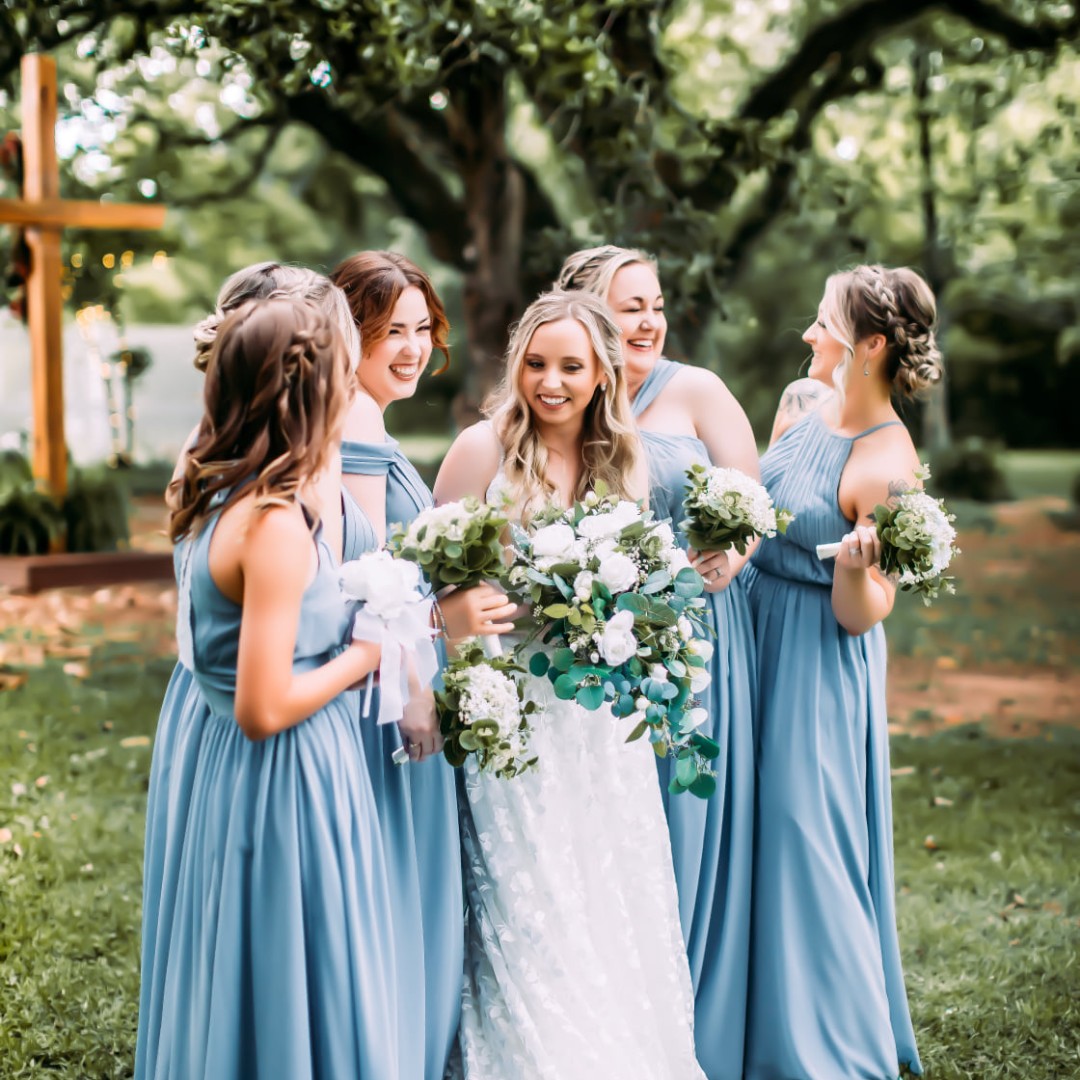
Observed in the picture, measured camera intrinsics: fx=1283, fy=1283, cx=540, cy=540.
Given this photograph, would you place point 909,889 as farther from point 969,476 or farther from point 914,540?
point 969,476

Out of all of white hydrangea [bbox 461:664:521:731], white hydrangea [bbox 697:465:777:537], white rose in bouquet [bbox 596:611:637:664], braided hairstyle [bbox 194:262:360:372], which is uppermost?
braided hairstyle [bbox 194:262:360:372]

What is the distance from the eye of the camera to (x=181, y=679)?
3.29m

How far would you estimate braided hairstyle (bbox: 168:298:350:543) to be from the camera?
110 inches

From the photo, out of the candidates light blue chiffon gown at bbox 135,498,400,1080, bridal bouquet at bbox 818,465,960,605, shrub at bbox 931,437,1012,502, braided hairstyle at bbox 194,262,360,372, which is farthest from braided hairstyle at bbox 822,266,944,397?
shrub at bbox 931,437,1012,502

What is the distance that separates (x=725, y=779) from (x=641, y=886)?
572 millimetres

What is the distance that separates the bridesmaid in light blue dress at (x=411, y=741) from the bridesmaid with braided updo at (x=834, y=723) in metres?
1.13

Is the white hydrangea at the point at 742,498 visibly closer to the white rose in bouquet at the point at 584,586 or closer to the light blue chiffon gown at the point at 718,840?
the light blue chiffon gown at the point at 718,840

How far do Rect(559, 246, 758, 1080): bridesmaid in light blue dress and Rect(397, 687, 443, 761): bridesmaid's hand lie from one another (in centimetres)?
108

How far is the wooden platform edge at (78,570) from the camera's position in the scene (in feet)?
30.8

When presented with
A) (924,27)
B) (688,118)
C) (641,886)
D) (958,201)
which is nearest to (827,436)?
(641,886)

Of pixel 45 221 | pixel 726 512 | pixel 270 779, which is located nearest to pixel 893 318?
pixel 726 512

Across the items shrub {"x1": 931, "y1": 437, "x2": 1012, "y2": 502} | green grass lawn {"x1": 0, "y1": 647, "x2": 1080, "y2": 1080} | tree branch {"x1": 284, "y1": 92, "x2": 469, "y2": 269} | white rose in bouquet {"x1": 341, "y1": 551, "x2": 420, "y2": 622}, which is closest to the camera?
white rose in bouquet {"x1": 341, "y1": 551, "x2": 420, "y2": 622}

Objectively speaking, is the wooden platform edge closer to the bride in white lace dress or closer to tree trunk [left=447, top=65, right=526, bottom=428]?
tree trunk [left=447, top=65, right=526, bottom=428]

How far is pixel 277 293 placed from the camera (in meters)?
3.34
